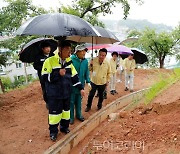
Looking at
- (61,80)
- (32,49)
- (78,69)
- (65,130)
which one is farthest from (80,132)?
(32,49)

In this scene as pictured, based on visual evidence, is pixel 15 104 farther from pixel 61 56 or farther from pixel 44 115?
pixel 61 56

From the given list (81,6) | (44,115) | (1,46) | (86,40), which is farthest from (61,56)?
(81,6)

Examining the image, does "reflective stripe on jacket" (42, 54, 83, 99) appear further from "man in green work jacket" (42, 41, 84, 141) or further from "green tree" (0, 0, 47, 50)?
"green tree" (0, 0, 47, 50)

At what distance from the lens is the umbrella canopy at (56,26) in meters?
4.52

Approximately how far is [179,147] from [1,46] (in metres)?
7.25

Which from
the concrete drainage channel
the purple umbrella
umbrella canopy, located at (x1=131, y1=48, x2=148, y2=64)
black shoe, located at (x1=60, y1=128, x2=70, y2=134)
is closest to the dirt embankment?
the concrete drainage channel

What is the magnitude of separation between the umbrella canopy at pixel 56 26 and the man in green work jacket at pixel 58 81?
1.29 ft

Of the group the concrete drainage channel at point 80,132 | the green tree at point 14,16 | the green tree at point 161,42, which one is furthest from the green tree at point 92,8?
the green tree at point 161,42

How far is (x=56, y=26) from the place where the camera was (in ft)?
15.0

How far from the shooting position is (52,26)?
4590 mm

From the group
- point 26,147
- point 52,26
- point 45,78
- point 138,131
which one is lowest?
point 26,147

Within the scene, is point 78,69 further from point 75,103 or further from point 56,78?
point 56,78

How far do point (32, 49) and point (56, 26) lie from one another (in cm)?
242

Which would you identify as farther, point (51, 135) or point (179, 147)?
point (51, 135)
